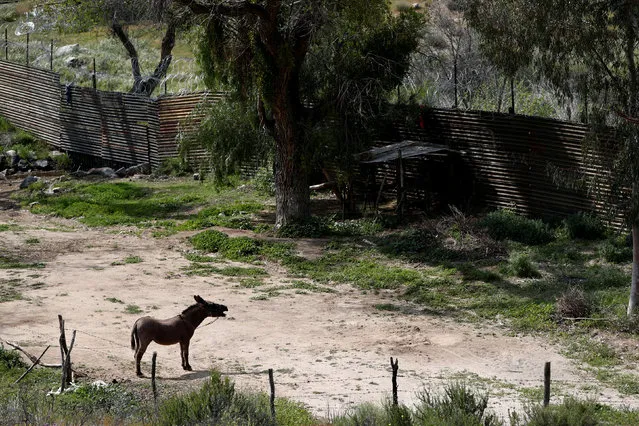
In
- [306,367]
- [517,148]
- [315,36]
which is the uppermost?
[315,36]

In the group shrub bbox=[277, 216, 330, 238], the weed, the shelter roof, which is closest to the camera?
the weed

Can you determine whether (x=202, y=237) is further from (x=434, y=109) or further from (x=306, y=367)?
(x=306, y=367)

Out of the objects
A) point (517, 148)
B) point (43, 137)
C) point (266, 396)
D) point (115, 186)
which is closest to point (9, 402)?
point (266, 396)

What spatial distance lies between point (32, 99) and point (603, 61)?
82.4ft

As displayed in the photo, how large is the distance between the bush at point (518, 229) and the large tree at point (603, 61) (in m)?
4.63

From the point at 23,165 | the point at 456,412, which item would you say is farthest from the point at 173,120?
the point at 456,412

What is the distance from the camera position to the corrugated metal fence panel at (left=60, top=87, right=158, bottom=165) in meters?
33.5

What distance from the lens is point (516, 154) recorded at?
24906mm

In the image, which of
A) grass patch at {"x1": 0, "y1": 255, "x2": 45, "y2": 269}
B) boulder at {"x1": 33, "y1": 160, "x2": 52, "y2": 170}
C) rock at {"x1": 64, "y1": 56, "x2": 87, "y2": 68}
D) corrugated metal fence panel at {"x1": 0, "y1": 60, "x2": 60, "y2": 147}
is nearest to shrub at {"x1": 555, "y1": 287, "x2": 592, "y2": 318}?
grass patch at {"x1": 0, "y1": 255, "x2": 45, "y2": 269}

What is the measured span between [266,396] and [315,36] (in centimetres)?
1259

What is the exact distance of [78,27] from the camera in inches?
980

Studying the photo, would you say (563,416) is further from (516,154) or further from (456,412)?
(516,154)

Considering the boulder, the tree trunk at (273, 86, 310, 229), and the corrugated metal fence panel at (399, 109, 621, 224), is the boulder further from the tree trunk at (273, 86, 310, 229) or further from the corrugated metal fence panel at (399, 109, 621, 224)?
the corrugated metal fence panel at (399, 109, 621, 224)

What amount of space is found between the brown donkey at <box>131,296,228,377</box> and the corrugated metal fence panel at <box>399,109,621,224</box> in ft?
33.0
